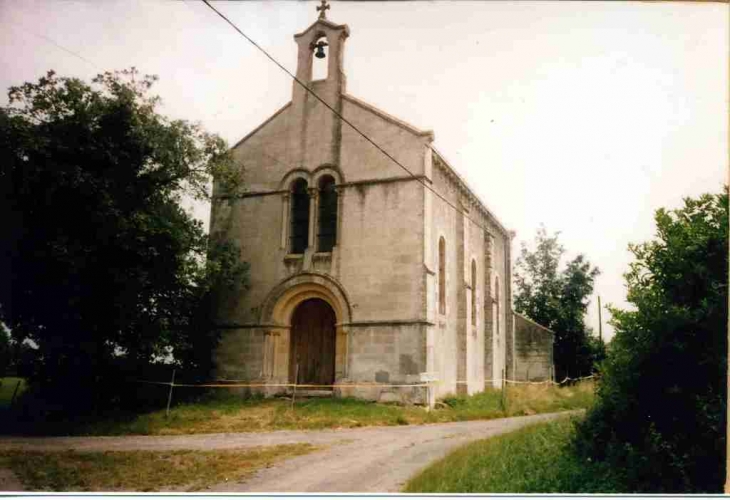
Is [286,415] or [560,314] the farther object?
[560,314]

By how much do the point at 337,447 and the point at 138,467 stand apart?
3.27m

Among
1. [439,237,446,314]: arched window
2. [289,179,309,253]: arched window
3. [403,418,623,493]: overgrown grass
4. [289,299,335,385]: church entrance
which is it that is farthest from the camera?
[439,237,446,314]: arched window

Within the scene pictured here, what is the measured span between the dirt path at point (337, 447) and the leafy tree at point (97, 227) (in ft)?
7.90

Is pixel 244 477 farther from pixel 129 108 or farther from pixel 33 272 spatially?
pixel 129 108

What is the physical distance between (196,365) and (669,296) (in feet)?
38.7

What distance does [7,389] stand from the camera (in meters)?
13.1

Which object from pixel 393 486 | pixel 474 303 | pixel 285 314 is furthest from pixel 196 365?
pixel 474 303

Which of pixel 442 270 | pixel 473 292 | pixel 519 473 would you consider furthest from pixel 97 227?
pixel 473 292

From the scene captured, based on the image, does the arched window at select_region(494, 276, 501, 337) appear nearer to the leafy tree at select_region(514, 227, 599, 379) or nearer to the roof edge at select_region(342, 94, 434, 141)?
the leafy tree at select_region(514, 227, 599, 379)

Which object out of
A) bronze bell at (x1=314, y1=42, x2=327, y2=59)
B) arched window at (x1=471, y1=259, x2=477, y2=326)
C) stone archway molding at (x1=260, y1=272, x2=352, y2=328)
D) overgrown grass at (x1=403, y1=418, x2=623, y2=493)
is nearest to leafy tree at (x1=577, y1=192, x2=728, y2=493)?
overgrown grass at (x1=403, y1=418, x2=623, y2=493)

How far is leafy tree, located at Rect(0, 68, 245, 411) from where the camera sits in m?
10.8

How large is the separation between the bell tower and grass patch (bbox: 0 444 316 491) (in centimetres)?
931

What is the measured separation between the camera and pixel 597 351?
21578mm

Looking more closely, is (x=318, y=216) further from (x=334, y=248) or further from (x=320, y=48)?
(x=320, y=48)
